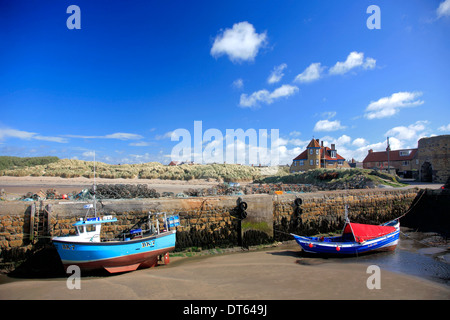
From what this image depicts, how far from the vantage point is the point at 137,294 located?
5797mm

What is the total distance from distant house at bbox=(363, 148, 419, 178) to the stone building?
16625 mm

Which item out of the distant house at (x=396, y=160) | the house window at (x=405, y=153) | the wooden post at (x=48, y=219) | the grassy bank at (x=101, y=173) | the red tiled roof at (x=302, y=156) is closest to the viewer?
the wooden post at (x=48, y=219)

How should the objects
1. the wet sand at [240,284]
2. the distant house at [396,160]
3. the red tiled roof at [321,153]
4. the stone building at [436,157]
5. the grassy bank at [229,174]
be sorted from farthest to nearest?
the distant house at [396,160] → the red tiled roof at [321,153] → the grassy bank at [229,174] → the stone building at [436,157] → the wet sand at [240,284]

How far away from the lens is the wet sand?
19.1ft

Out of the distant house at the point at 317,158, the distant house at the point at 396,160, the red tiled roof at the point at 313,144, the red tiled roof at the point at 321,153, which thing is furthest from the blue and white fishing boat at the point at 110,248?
the distant house at the point at 396,160

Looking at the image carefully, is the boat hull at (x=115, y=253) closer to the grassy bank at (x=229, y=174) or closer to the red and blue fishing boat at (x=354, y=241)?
the red and blue fishing boat at (x=354, y=241)

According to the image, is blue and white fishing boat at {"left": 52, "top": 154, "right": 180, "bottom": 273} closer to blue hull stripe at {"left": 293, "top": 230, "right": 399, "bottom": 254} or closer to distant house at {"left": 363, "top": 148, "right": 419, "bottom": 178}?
blue hull stripe at {"left": 293, "top": 230, "right": 399, "bottom": 254}

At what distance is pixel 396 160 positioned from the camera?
48.2m

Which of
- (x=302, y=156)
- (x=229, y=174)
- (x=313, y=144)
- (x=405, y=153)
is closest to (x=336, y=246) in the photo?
(x=313, y=144)

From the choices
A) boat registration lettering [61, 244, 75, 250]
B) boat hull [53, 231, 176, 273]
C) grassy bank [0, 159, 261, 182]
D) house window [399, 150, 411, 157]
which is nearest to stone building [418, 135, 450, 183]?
house window [399, 150, 411, 157]

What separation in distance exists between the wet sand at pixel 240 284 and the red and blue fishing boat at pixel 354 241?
24.3 inches

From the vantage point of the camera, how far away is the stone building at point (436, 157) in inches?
931

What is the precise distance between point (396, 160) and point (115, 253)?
55.5 m

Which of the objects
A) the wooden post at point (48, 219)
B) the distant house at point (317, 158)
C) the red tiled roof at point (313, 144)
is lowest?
the wooden post at point (48, 219)
